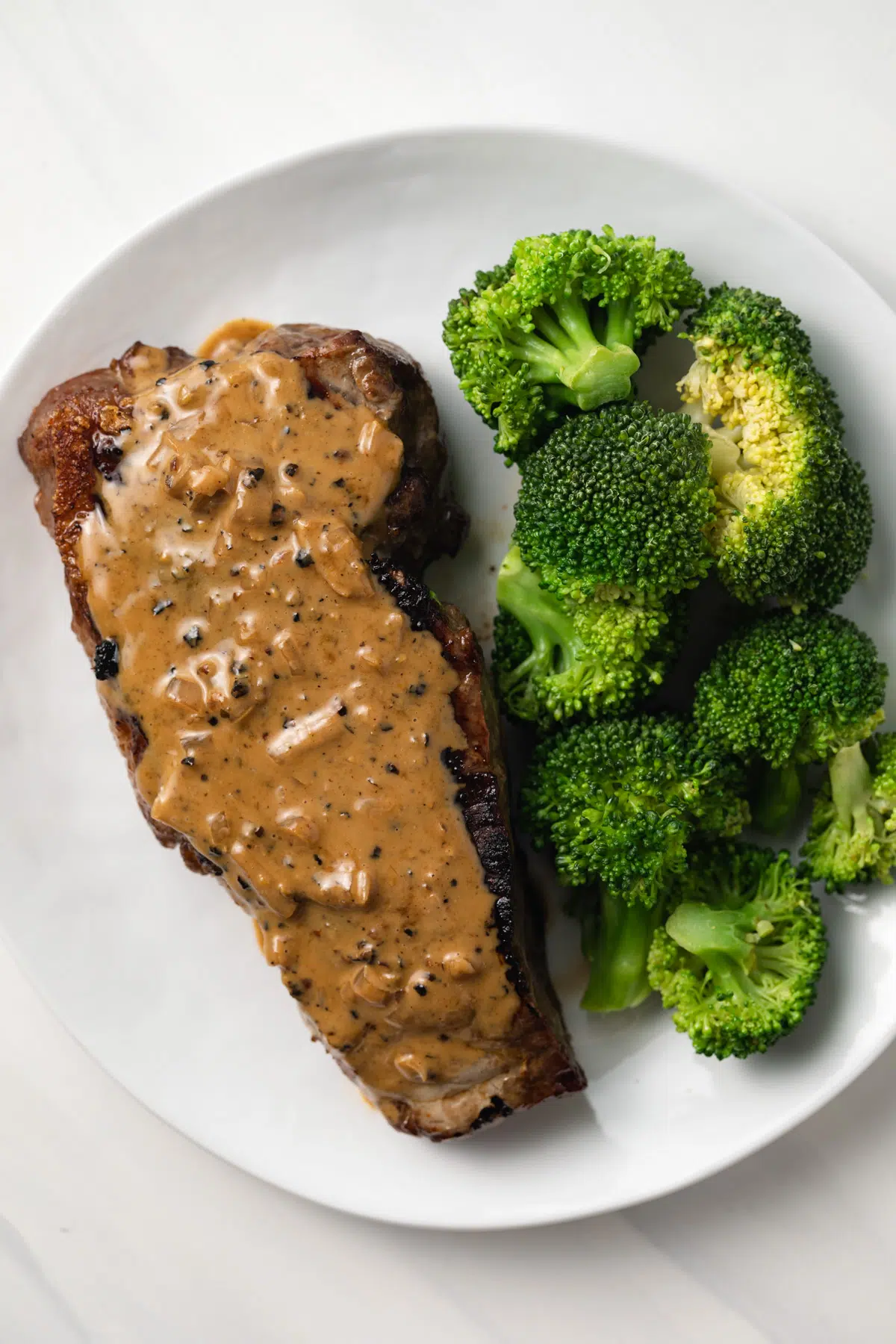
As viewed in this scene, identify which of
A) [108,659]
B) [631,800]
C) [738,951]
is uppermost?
[108,659]

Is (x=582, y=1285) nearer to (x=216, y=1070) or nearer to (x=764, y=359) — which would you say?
(x=216, y=1070)

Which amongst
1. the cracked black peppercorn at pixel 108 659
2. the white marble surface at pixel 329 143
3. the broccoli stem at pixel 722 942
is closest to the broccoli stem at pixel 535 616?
the broccoli stem at pixel 722 942

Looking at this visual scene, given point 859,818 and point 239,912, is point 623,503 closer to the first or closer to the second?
point 859,818

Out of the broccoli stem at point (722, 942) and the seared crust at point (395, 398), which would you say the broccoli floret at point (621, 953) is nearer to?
the broccoli stem at point (722, 942)

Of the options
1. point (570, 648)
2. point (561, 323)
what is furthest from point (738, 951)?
point (561, 323)

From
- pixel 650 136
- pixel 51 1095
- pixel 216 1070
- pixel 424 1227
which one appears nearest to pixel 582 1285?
pixel 424 1227

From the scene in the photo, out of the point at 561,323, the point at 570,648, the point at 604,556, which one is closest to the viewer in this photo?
the point at 604,556

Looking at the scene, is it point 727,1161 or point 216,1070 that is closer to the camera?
point 727,1161
